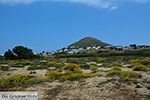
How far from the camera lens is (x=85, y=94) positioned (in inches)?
387

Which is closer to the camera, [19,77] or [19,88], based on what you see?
[19,88]

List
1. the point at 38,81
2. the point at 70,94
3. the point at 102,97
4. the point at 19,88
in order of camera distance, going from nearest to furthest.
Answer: the point at 102,97, the point at 70,94, the point at 19,88, the point at 38,81

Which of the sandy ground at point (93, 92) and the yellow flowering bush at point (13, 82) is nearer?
the sandy ground at point (93, 92)

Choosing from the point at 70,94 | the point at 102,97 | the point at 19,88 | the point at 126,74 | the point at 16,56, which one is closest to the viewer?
the point at 102,97

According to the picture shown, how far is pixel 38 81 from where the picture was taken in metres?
13.1

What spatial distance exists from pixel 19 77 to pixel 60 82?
408 cm

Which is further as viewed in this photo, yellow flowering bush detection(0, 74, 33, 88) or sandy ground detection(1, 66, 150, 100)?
yellow flowering bush detection(0, 74, 33, 88)

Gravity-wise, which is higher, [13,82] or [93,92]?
[13,82]

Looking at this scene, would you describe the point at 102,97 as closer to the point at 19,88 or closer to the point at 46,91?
the point at 46,91

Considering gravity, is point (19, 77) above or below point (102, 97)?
above

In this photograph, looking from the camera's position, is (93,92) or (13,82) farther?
(13,82)

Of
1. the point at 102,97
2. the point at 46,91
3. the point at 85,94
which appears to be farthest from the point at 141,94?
the point at 46,91

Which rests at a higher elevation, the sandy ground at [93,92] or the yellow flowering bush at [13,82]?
the yellow flowering bush at [13,82]

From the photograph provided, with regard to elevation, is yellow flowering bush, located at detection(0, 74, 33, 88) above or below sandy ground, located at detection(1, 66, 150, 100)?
above
